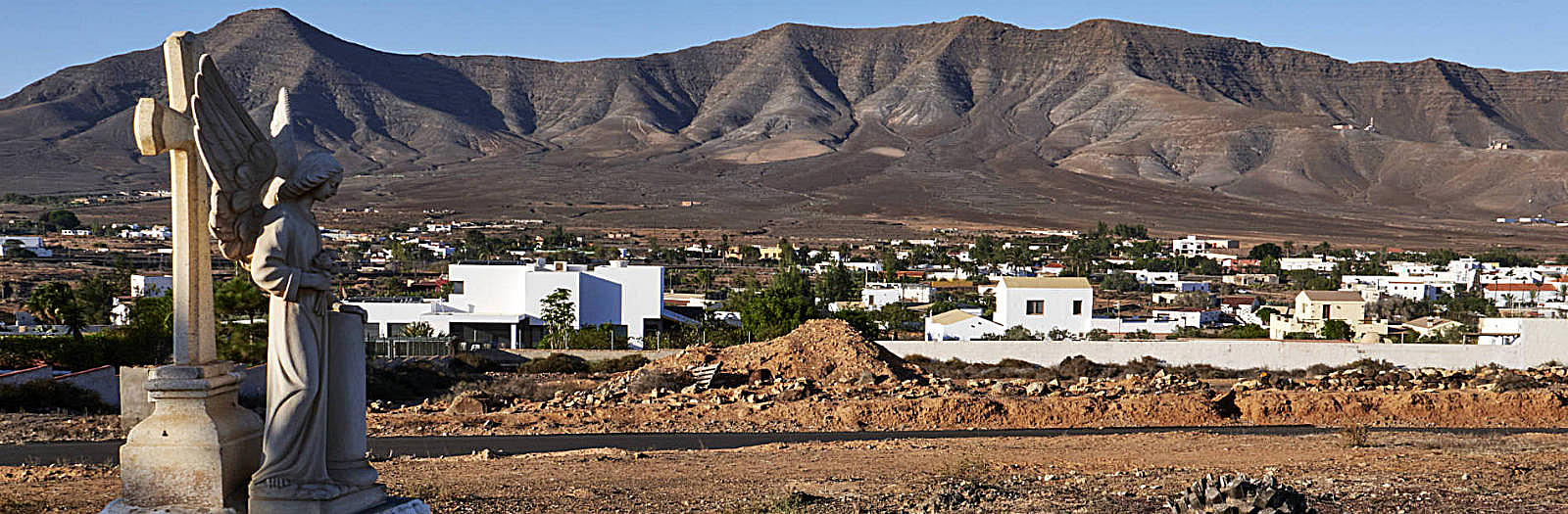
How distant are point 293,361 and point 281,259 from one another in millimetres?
562

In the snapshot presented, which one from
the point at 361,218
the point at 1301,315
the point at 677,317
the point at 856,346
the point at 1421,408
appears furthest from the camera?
the point at 361,218

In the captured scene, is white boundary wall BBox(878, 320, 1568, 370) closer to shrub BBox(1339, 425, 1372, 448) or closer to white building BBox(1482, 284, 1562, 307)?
shrub BBox(1339, 425, 1372, 448)

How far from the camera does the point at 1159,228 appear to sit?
164 m

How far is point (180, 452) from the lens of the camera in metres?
7.33

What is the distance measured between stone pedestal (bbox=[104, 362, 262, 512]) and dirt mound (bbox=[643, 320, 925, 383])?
25.6m

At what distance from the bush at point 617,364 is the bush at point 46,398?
1501 centimetres

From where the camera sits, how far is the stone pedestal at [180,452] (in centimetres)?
732

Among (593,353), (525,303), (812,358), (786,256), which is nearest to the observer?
(812,358)

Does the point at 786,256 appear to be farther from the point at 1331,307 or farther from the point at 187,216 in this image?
the point at 187,216

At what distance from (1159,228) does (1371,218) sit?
148 feet

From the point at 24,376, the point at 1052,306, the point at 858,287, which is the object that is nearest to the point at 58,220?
the point at 858,287

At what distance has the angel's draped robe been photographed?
7.36m

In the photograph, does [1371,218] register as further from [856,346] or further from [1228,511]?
[1228,511]

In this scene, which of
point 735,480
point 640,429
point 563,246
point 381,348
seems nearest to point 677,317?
point 381,348
